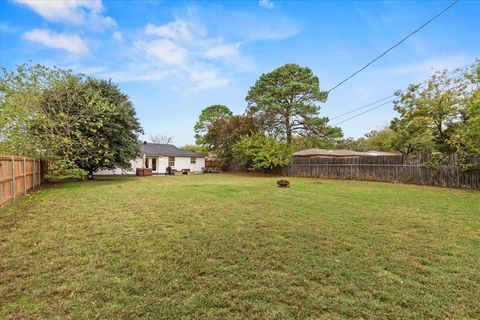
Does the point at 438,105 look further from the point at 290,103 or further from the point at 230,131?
the point at 230,131

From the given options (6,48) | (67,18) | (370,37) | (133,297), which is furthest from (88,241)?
(370,37)

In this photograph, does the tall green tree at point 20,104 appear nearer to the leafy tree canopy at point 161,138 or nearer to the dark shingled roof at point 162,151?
the dark shingled roof at point 162,151

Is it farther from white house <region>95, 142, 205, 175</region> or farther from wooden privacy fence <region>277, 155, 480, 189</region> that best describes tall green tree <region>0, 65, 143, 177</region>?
wooden privacy fence <region>277, 155, 480, 189</region>

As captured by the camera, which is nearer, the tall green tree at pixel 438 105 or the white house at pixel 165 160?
the tall green tree at pixel 438 105

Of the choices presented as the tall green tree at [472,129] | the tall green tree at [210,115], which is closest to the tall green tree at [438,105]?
the tall green tree at [472,129]

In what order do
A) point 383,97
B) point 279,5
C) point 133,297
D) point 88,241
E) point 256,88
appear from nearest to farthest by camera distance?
point 133,297
point 88,241
point 279,5
point 383,97
point 256,88

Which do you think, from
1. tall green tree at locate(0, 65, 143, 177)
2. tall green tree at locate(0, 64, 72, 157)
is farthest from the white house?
tall green tree at locate(0, 64, 72, 157)

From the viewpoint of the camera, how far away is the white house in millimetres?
23969

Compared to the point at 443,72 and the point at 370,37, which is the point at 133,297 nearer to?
the point at 370,37

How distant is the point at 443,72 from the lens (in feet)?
45.9

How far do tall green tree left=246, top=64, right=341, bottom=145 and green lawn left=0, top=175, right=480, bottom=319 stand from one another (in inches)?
736

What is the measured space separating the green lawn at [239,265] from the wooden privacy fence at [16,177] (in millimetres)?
1165

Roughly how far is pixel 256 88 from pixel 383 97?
442 inches

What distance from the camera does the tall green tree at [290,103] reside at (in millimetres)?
23344
